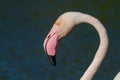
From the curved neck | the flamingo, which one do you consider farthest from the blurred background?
the flamingo

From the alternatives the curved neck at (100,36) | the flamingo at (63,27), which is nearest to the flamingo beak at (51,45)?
the flamingo at (63,27)

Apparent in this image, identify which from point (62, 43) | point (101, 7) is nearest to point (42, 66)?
point (62, 43)

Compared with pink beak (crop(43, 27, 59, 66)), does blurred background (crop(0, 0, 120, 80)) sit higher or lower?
higher

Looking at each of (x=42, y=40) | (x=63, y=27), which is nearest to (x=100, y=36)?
(x=63, y=27)

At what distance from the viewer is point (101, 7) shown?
A: 6.58 metres

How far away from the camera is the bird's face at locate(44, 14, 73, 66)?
253cm

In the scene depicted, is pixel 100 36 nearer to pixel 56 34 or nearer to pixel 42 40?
pixel 56 34

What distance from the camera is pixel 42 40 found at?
5473 mm

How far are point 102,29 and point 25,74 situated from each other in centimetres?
232

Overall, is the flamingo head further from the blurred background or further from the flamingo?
the blurred background

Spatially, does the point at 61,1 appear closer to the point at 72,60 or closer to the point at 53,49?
the point at 72,60

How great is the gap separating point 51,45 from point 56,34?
0.08 meters

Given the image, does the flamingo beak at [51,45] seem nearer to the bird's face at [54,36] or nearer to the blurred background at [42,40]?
the bird's face at [54,36]

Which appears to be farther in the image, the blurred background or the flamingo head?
the blurred background
